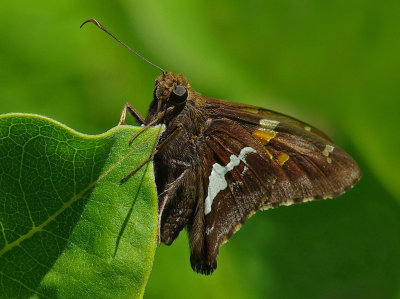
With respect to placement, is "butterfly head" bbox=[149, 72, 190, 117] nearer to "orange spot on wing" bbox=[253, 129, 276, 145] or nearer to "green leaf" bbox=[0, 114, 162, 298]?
"orange spot on wing" bbox=[253, 129, 276, 145]

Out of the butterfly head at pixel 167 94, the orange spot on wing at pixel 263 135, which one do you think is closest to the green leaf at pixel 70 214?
the butterfly head at pixel 167 94

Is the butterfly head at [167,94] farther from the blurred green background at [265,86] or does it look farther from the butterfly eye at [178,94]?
the blurred green background at [265,86]

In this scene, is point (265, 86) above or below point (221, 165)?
above

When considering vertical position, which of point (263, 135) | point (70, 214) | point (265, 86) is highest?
point (265, 86)

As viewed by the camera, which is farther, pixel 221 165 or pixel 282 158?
pixel 282 158

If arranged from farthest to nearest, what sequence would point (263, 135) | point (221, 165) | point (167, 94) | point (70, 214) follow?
1. point (263, 135)
2. point (221, 165)
3. point (167, 94)
4. point (70, 214)

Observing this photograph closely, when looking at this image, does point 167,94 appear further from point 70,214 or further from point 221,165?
point 70,214

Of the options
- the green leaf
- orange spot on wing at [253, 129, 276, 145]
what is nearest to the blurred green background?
orange spot on wing at [253, 129, 276, 145]

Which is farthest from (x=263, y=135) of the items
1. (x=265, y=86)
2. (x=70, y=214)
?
(x=70, y=214)

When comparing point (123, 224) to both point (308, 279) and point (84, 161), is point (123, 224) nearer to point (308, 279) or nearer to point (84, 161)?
point (84, 161)
